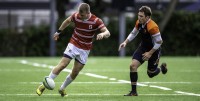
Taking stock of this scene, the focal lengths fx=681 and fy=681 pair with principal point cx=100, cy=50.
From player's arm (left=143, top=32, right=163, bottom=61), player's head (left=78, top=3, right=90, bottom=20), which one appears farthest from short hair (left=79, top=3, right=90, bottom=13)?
player's arm (left=143, top=32, right=163, bottom=61)

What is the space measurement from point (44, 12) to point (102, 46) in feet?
85.9

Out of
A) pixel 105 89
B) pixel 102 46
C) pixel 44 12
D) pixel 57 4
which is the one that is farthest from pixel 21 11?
pixel 105 89

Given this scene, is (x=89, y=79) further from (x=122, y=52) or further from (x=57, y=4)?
(x=57, y=4)

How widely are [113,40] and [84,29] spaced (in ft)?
85.2

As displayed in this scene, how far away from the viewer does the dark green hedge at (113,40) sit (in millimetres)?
39656

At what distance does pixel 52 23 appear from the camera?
38406 millimetres

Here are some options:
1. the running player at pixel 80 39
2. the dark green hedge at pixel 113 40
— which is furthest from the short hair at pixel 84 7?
the dark green hedge at pixel 113 40

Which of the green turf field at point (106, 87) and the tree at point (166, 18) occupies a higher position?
the green turf field at point (106, 87)

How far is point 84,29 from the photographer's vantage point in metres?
14.4

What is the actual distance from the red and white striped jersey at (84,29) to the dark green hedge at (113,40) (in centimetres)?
2496

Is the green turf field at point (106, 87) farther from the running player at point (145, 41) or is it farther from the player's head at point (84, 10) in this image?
the player's head at point (84, 10)

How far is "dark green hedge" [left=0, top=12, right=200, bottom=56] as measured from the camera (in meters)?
39.7

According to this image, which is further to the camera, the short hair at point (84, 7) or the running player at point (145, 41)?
the running player at point (145, 41)

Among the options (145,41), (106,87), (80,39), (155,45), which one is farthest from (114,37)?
(80,39)
